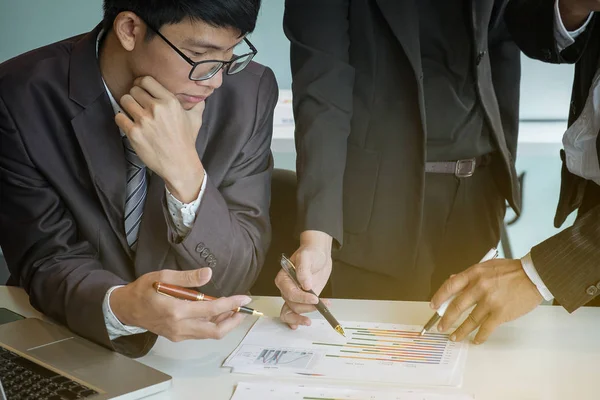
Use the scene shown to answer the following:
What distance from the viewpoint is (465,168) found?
1794 millimetres

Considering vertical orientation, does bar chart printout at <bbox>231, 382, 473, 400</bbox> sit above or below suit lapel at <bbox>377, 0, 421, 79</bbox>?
below

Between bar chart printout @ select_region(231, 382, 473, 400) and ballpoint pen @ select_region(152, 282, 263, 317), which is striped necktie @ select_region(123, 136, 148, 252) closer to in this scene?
ballpoint pen @ select_region(152, 282, 263, 317)

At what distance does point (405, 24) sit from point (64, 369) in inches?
40.2

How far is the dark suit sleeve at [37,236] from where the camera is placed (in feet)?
4.78

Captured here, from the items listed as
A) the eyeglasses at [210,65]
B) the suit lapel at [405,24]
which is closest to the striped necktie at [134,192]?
the eyeglasses at [210,65]

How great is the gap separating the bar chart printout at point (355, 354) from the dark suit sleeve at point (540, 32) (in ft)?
2.10

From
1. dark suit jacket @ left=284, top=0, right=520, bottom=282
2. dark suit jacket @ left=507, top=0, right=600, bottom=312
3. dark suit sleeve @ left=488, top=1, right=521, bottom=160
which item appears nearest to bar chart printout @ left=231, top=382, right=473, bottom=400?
dark suit jacket @ left=507, top=0, right=600, bottom=312

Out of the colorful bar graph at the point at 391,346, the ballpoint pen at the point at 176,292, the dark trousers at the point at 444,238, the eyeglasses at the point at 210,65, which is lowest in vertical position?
the dark trousers at the point at 444,238

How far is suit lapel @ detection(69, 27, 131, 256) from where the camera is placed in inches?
59.7

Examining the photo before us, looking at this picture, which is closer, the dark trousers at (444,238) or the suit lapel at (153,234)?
the suit lapel at (153,234)

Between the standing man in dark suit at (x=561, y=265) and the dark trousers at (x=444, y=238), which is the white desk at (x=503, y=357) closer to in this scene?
the standing man in dark suit at (x=561, y=265)

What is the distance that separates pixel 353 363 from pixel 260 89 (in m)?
0.69

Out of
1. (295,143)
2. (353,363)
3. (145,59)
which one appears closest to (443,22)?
(295,143)

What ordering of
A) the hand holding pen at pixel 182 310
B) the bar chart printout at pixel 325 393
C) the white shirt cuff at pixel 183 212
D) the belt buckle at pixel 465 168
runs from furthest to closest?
1. the belt buckle at pixel 465 168
2. the white shirt cuff at pixel 183 212
3. the hand holding pen at pixel 182 310
4. the bar chart printout at pixel 325 393
